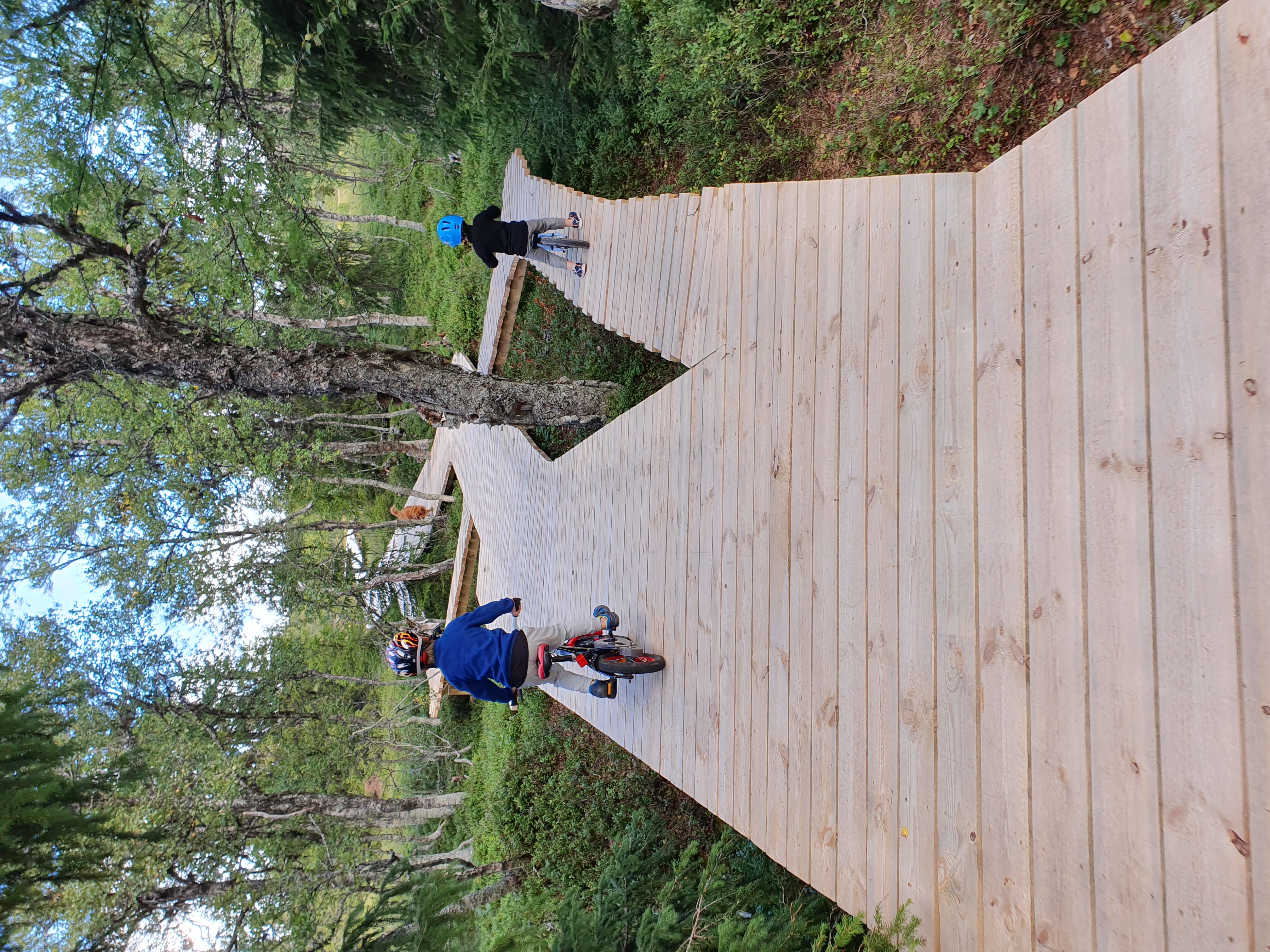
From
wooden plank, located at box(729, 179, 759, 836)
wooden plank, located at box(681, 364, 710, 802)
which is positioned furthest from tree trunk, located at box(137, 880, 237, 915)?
wooden plank, located at box(729, 179, 759, 836)

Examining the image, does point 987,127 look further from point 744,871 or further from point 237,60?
point 237,60

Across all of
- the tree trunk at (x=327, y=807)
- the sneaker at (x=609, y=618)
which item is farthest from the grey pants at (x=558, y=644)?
the tree trunk at (x=327, y=807)

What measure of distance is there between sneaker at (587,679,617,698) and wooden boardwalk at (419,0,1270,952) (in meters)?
0.69

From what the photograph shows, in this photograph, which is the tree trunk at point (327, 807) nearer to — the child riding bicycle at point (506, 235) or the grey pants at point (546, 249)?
the child riding bicycle at point (506, 235)

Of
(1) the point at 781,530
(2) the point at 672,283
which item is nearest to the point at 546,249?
(2) the point at 672,283

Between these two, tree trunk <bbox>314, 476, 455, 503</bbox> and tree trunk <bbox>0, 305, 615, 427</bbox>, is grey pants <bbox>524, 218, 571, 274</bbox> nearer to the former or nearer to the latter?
tree trunk <bbox>0, 305, 615, 427</bbox>

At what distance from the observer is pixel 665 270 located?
20.0ft

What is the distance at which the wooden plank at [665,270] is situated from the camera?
19.7ft

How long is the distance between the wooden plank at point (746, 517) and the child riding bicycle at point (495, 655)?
1445mm

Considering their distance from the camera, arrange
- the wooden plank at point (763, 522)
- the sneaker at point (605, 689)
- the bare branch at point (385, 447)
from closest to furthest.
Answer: the wooden plank at point (763, 522) → the sneaker at point (605, 689) → the bare branch at point (385, 447)

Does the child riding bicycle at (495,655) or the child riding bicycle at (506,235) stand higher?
the child riding bicycle at (506,235)

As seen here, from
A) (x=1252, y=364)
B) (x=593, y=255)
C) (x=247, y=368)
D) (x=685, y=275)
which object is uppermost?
(x=593, y=255)

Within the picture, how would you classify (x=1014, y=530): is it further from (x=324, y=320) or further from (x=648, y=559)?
(x=324, y=320)

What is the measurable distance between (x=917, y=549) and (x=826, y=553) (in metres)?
0.64
